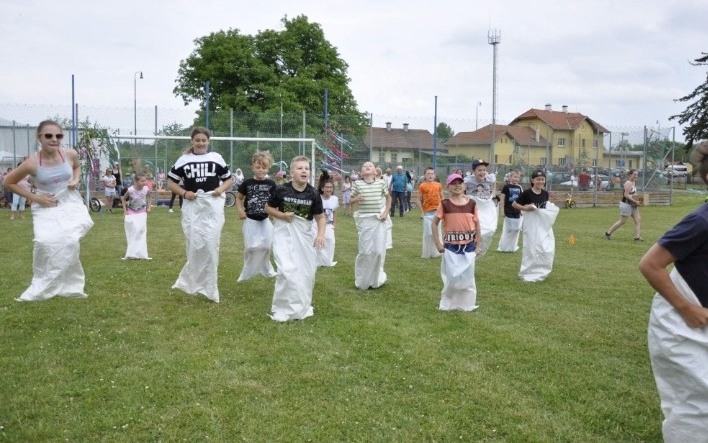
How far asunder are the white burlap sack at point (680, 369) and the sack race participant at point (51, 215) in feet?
17.5

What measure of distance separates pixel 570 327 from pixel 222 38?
41834 millimetres

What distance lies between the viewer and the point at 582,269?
11.1 metres

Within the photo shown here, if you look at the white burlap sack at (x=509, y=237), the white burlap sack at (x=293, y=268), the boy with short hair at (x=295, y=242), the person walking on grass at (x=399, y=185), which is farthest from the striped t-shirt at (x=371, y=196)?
the person walking on grass at (x=399, y=185)

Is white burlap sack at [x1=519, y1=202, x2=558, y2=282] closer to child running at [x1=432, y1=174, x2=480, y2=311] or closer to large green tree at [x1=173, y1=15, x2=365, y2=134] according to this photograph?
child running at [x1=432, y1=174, x2=480, y2=311]

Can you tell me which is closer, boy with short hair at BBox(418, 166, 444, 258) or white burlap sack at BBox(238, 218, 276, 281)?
white burlap sack at BBox(238, 218, 276, 281)

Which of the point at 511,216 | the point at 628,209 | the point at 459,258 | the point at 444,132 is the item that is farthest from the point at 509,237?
the point at 444,132

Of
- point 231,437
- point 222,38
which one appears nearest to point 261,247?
point 231,437

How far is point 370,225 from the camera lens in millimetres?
8781

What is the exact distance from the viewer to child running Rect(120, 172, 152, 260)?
11500 mm

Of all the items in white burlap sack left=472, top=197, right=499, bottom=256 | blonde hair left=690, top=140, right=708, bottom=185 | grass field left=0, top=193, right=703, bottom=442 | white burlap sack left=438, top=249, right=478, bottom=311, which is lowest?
grass field left=0, top=193, right=703, bottom=442

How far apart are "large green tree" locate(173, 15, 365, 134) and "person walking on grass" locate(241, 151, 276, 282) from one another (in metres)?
32.2

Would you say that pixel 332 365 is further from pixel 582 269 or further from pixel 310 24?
pixel 310 24

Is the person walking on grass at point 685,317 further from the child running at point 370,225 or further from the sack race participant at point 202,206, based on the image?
the child running at point 370,225

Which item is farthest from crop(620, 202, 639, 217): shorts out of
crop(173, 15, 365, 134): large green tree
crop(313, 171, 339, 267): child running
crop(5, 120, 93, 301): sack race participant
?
crop(173, 15, 365, 134): large green tree
